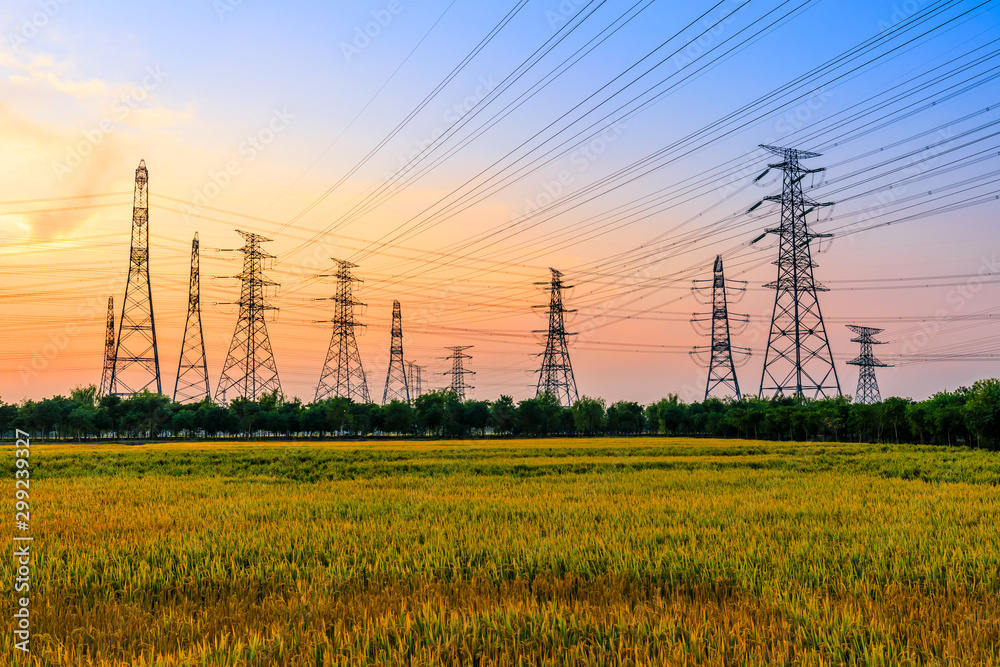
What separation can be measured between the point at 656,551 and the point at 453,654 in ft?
19.4

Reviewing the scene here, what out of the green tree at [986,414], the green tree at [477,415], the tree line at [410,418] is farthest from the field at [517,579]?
the green tree at [477,415]

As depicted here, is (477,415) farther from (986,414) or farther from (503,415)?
(986,414)

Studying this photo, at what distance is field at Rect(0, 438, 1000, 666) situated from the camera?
6.62 meters

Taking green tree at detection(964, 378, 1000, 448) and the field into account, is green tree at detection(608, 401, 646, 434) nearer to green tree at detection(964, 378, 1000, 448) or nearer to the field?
green tree at detection(964, 378, 1000, 448)

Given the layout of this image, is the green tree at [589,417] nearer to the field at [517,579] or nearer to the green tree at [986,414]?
the green tree at [986,414]

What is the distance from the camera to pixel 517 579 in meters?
9.49

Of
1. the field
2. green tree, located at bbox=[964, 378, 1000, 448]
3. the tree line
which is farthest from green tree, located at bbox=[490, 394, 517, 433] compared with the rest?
the field

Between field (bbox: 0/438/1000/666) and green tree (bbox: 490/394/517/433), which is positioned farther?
green tree (bbox: 490/394/517/433)

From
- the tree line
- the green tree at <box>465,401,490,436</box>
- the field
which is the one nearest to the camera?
the field

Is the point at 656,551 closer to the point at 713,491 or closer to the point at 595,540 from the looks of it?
the point at 595,540

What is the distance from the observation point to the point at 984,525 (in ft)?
47.0

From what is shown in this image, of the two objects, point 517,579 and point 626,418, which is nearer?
point 517,579

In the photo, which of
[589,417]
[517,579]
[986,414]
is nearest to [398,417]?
[589,417]

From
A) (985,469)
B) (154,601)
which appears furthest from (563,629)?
(985,469)
